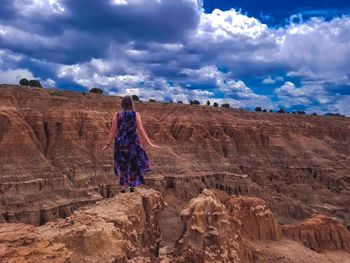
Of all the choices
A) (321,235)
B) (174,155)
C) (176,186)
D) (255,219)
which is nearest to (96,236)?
(255,219)

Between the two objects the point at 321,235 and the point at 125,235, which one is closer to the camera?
the point at 125,235

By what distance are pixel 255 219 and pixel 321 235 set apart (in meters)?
7.29

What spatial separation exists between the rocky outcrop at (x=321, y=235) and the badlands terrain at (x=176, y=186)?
93 mm

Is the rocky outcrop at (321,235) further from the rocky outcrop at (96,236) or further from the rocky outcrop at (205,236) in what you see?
the rocky outcrop at (96,236)

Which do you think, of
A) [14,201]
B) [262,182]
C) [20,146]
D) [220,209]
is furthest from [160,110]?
[220,209]

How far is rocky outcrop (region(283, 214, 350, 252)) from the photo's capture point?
36781 mm

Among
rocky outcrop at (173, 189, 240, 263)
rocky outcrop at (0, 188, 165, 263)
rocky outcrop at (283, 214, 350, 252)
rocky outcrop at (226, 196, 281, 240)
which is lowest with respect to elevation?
rocky outcrop at (283, 214, 350, 252)

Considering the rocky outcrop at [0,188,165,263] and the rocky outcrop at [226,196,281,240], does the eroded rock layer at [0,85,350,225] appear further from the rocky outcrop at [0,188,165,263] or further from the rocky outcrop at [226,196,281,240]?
the rocky outcrop at [0,188,165,263]

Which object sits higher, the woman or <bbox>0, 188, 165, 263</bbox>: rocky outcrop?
the woman

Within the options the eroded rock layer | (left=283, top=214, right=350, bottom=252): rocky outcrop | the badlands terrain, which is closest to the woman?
the badlands terrain

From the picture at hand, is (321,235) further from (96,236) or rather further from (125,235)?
(96,236)

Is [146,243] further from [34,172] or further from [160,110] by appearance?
[160,110]

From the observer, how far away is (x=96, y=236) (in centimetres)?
997

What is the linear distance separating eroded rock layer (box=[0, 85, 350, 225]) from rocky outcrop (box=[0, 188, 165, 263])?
109 ft
